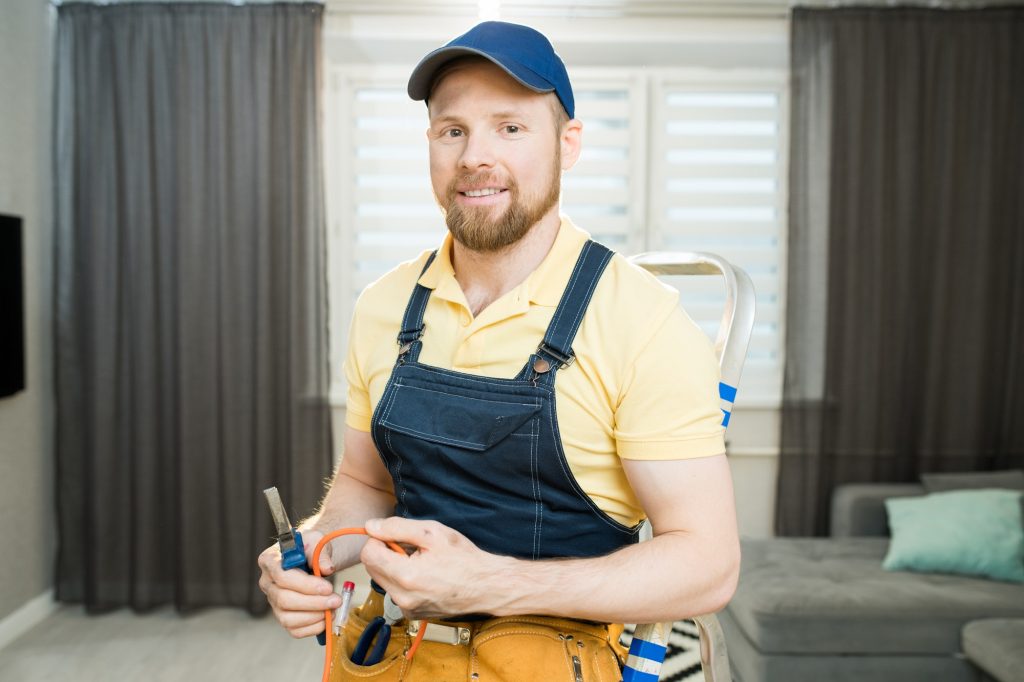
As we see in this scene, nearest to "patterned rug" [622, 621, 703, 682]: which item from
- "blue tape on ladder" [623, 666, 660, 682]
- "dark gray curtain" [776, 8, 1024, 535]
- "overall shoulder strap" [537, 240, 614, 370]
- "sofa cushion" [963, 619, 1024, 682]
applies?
"dark gray curtain" [776, 8, 1024, 535]

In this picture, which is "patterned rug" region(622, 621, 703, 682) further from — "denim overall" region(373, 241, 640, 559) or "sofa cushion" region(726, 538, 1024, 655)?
"denim overall" region(373, 241, 640, 559)

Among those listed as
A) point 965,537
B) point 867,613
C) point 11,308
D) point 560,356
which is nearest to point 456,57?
point 560,356

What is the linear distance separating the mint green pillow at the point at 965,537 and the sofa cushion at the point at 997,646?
342 millimetres

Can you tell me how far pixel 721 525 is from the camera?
1002 millimetres

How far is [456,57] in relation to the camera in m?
1.16

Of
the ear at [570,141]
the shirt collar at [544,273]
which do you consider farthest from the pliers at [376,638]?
the ear at [570,141]

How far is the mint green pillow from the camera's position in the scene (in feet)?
9.09

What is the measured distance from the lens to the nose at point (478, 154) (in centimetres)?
113

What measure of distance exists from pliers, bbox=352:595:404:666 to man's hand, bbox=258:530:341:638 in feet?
0.34

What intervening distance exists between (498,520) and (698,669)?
2.16 meters

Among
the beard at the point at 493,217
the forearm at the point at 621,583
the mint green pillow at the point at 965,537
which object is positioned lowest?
the mint green pillow at the point at 965,537

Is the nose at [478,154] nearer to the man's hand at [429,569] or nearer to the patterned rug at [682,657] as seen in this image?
the man's hand at [429,569]

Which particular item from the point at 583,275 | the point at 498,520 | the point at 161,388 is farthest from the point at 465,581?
the point at 161,388

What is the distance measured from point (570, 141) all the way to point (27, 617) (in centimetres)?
319
